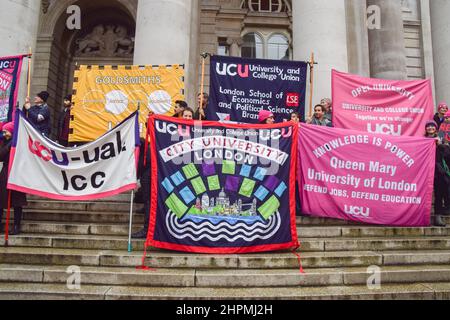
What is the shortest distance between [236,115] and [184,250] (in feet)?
12.3

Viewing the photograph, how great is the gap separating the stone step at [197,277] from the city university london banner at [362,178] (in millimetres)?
1772

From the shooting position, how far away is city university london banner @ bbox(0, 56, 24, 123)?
8.02m

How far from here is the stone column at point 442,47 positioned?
44.2 feet

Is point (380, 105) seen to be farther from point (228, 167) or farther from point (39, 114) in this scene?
point (39, 114)

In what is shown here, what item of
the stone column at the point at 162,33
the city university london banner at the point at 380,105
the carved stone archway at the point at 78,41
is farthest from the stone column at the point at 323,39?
the carved stone archway at the point at 78,41

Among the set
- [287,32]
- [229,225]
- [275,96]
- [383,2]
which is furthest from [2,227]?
[383,2]

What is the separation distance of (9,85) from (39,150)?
297 centimetres

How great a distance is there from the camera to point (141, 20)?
980 cm

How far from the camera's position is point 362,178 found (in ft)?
22.2

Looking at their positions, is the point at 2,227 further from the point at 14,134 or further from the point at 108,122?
the point at 108,122

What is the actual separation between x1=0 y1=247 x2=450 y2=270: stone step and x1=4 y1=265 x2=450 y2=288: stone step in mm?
153

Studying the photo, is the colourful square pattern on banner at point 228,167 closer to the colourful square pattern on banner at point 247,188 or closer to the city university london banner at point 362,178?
Answer: the colourful square pattern on banner at point 247,188

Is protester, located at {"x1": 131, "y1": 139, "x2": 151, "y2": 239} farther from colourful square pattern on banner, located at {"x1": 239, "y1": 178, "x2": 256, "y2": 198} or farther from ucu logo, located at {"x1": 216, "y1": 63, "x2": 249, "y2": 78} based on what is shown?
ucu logo, located at {"x1": 216, "y1": 63, "x2": 249, "y2": 78}

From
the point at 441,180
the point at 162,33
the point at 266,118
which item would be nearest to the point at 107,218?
the point at 266,118
